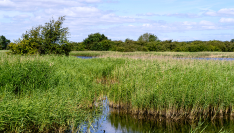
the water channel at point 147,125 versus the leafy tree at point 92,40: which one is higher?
the leafy tree at point 92,40

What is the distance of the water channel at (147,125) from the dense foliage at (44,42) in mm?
12100

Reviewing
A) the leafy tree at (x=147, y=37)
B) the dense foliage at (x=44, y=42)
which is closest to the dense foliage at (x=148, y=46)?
the leafy tree at (x=147, y=37)

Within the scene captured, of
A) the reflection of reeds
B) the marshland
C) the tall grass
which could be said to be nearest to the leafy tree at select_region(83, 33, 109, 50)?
the marshland

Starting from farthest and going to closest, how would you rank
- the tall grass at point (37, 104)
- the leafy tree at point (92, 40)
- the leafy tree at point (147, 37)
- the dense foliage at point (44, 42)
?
the leafy tree at point (147, 37), the leafy tree at point (92, 40), the dense foliage at point (44, 42), the tall grass at point (37, 104)

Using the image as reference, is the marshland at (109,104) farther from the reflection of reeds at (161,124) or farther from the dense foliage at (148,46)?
the dense foliage at (148,46)

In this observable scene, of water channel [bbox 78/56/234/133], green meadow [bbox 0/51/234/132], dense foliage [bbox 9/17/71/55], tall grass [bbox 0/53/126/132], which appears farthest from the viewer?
dense foliage [bbox 9/17/71/55]

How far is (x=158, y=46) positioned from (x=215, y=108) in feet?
158

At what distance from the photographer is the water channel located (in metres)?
6.07

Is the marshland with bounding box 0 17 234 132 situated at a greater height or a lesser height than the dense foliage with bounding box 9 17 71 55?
lesser

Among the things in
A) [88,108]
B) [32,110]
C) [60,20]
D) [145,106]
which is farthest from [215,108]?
[60,20]

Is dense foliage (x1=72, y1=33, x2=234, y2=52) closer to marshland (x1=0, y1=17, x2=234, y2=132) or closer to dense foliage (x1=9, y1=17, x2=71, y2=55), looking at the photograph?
dense foliage (x1=9, y1=17, x2=71, y2=55)

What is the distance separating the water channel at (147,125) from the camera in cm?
607

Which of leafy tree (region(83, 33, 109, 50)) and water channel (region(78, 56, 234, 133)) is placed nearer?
water channel (region(78, 56, 234, 133))

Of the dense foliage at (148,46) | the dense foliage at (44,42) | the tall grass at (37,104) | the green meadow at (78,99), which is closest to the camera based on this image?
the tall grass at (37,104)
